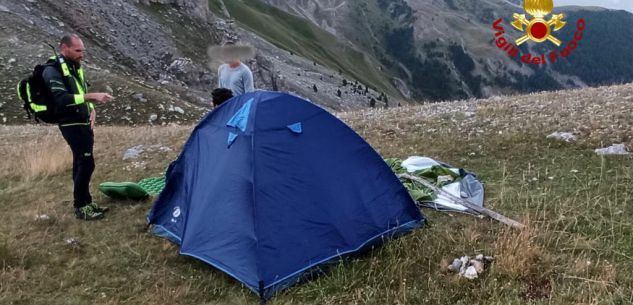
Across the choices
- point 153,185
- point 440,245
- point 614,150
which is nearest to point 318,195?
point 440,245

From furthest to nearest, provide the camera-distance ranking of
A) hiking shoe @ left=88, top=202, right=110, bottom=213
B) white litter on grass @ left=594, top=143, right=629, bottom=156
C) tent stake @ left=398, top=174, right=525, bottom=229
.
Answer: white litter on grass @ left=594, top=143, right=629, bottom=156 < hiking shoe @ left=88, top=202, right=110, bottom=213 < tent stake @ left=398, top=174, right=525, bottom=229

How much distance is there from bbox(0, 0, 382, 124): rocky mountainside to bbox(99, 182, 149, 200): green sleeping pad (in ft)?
35.3

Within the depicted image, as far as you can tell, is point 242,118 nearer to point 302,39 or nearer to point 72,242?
point 72,242

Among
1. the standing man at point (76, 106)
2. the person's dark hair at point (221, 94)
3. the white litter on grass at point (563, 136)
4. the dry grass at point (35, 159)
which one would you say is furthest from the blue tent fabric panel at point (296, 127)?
the dry grass at point (35, 159)

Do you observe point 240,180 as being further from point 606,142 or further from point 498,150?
point 606,142

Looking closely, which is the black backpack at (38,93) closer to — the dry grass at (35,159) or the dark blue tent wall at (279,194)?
the dark blue tent wall at (279,194)

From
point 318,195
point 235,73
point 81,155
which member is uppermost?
point 235,73

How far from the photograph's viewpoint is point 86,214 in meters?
8.76

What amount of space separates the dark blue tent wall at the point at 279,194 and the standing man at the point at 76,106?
1903 mm

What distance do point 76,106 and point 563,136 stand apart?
9600mm

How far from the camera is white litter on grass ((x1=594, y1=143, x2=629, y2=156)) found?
397 inches

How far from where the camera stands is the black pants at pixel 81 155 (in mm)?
8328

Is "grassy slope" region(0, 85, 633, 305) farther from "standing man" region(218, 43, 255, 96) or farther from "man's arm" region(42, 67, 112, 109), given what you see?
"standing man" region(218, 43, 255, 96)

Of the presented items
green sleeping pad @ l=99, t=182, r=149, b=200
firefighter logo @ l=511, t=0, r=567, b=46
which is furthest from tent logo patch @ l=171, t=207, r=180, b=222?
firefighter logo @ l=511, t=0, r=567, b=46
